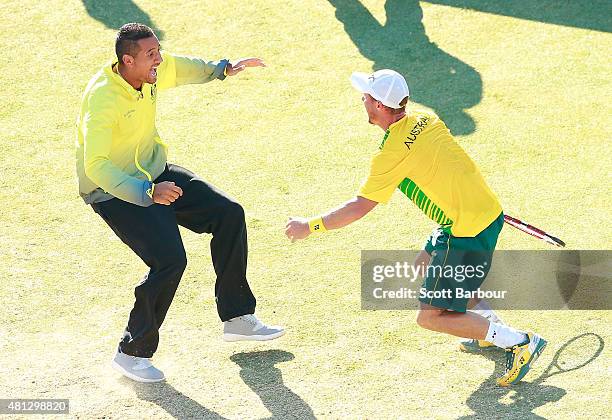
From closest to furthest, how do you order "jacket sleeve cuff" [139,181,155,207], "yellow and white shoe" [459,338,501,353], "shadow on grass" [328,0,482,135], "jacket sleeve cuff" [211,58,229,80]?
"jacket sleeve cuff" [139,181,155,207], "yellow and white shoe" [459,338,501,353], "jacket sleeve cuff" [211,58,229,80], "shadow on grass" [328,0,482,135]

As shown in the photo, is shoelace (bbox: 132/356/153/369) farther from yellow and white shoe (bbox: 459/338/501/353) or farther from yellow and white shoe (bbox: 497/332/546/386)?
yellow and white shoe (bbox: 497/332/546/386)

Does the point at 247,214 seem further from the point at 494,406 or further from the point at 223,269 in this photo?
the point at 494,406

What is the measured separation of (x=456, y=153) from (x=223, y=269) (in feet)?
5.97

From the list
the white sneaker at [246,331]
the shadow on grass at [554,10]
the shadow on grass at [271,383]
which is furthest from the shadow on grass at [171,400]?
the shadow on grass at [554,10]

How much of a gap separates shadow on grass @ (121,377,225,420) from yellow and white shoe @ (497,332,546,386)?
184cm

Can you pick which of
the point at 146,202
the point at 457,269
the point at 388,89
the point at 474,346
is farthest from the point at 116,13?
the point at 457,269

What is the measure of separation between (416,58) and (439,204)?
5.17 metres

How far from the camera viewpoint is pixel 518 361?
688cm

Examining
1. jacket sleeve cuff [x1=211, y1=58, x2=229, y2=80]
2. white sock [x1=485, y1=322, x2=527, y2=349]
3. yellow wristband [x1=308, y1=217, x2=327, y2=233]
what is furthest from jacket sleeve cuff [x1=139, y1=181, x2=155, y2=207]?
white sock [x1=485, y1=322, x2=527, y2=349]

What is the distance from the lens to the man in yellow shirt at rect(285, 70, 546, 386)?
675 cm

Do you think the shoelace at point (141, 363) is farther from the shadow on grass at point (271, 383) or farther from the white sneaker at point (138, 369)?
the shadow on grass at point (271, 383)

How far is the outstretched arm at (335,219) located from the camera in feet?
22.3

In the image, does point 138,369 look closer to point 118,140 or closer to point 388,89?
point 118,140

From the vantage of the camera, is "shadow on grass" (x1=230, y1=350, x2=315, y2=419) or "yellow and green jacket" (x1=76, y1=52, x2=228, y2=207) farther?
"shadow on grass" (x1=230, y1=350, x2=315, y2=419)
